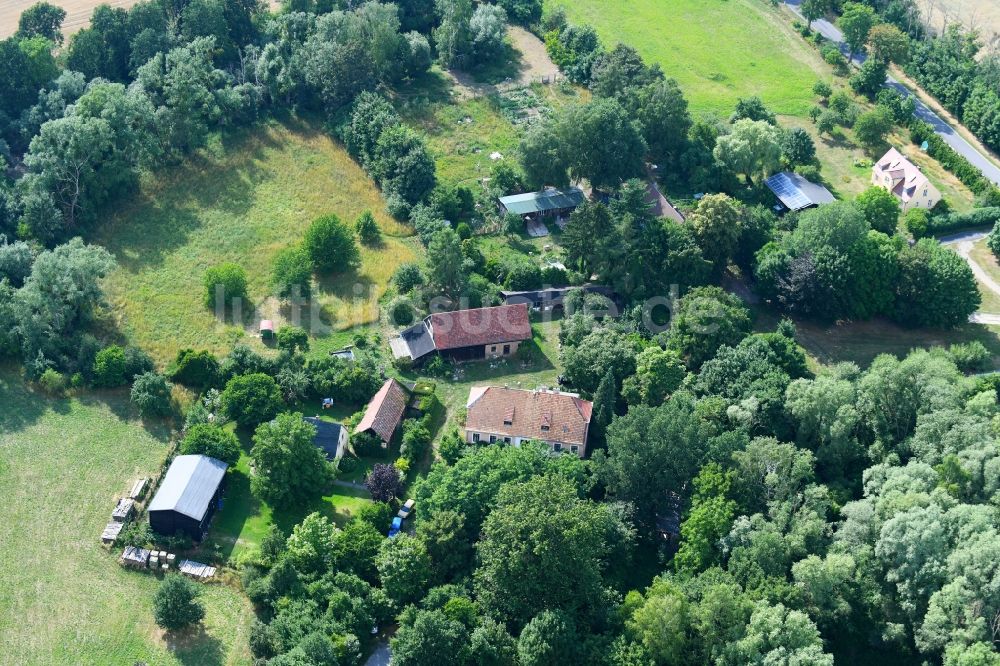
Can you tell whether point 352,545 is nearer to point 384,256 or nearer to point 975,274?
point 384,256

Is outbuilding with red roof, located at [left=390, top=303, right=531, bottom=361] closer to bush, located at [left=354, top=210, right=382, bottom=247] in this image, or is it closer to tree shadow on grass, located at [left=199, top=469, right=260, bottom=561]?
bush, located at [left=354, top=210, right=382, bottom=247]

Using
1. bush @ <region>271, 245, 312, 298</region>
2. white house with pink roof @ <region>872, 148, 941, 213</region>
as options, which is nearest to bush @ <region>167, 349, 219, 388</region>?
bush @ <region>271, 245, 312, 298</region>

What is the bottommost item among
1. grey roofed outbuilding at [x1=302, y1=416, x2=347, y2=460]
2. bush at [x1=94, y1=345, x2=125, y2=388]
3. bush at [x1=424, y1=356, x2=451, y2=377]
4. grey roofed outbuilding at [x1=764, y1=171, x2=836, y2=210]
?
bush at [x1=94, y1=345, x2=125, y2=388]

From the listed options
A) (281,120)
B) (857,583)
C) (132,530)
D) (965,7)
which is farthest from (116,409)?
(965,7)

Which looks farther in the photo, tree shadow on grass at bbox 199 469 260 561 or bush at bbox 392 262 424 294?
bush at bbox 392 262 424 294

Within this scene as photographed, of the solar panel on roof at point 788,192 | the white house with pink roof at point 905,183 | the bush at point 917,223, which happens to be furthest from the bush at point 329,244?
the white house with pink roof at point 905,183

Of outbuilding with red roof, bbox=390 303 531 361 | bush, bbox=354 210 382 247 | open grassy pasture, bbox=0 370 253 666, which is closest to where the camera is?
open grassy pasture, bbox=0 370 253 666

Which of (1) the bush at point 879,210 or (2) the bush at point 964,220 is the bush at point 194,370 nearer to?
(1) the bush at point 879,210
